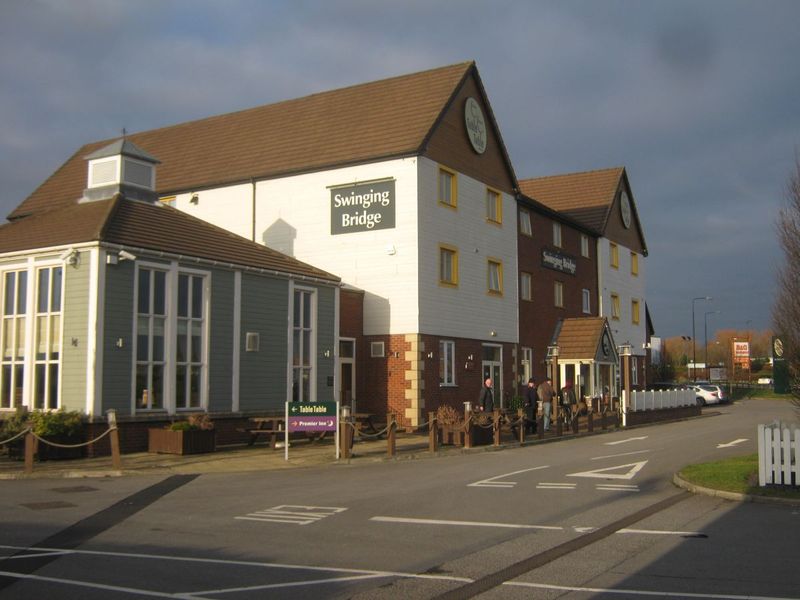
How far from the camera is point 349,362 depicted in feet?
92.9

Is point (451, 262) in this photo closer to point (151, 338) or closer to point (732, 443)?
point (732, 443)

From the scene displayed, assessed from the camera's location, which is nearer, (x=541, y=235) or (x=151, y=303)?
(x=151, y=303)

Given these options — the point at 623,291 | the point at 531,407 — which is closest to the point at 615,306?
the point at 623,291

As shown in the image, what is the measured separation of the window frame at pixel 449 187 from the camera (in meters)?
29.5

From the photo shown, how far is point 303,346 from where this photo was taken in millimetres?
25359

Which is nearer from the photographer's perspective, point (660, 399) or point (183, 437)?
point (183, 437)

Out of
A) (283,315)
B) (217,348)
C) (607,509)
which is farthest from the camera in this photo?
(283,315)

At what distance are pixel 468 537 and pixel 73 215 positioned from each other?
16218mm

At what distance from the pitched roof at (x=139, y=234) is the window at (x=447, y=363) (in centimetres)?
576

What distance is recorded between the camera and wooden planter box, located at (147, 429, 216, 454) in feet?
64.3

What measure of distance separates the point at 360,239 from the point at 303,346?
5222 millimetres

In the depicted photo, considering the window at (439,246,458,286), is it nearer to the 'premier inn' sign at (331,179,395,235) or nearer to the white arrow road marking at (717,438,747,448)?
the 'premier inn' sign at (331,179,395,235)

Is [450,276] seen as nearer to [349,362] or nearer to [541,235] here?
[349,362]

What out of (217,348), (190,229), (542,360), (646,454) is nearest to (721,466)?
(646,454)
